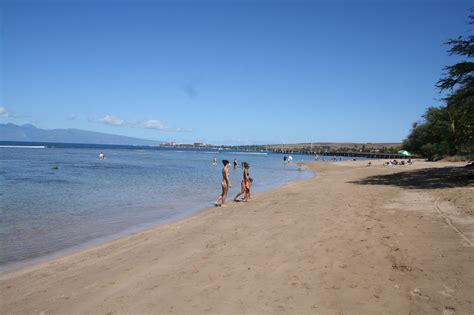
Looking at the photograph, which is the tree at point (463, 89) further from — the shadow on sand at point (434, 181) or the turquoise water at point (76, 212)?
the turquoise water at point (76, 212)

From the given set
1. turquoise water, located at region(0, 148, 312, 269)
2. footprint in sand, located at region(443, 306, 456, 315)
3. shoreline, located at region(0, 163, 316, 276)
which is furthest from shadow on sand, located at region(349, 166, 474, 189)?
footprint in sand, located at region(443, 306, 456, 315)

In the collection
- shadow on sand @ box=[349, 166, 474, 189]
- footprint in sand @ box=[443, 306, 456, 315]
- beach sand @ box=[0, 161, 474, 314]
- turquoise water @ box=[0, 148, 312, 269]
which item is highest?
shadow on sand @ box=[349, 166, 474, 189]

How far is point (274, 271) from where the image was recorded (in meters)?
6.04

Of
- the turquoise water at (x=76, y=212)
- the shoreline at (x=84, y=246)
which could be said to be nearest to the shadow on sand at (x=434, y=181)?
the turquoise water at (x=76, y=212)

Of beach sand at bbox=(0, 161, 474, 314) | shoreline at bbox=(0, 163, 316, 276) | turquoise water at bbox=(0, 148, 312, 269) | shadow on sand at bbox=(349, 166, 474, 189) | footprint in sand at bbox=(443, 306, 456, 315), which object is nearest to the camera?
footprint in sand at bbox=(443, 306, 456, 315)

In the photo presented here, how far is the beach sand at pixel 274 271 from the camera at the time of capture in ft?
15.9

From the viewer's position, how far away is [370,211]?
1138 cm

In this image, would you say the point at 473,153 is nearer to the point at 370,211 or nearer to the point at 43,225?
the point at 370,211

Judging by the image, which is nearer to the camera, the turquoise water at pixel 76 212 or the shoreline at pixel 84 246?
the shoreline at pixel 84 246

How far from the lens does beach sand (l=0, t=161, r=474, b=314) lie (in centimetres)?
483

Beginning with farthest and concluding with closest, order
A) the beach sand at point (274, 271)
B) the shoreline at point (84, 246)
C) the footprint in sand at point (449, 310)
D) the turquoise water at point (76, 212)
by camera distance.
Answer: the turquoise water at point (76, 212)
the shoreline at point (84, 246)
the beach sand at point (274, 271)
the footprint in sand at point (449, 310)

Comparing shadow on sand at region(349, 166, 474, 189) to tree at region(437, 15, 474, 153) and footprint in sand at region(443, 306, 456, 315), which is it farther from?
footprint in sand at region(443, 306, 456, 315)

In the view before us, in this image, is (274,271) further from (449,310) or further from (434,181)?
(434,181)

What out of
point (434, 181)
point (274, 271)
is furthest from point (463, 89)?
point (274, 271)
